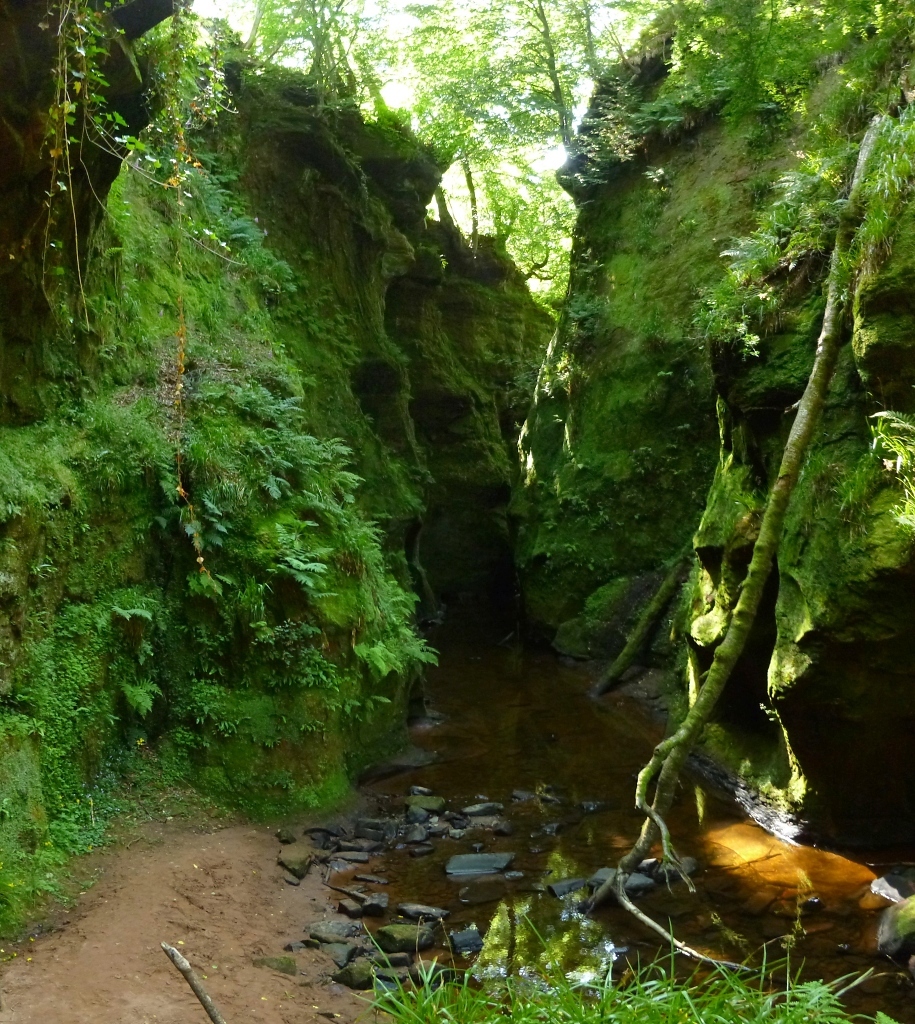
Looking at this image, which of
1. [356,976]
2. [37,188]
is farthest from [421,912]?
[37,188]

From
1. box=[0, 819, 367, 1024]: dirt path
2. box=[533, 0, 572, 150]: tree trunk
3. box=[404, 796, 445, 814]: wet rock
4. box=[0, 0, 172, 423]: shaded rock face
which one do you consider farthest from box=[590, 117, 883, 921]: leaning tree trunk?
box=[533, 0, 572, 150]: tree trunk

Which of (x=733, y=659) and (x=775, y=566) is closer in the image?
(x=733, y=659)

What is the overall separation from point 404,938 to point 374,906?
0.74 meters

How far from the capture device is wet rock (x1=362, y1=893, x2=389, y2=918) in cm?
693

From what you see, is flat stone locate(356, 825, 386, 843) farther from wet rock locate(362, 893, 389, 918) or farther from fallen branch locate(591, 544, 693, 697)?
fallen branch locate(591, 544, 693, 697)

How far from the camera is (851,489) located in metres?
7.35

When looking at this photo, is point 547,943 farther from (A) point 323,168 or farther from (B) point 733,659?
(A) point 323,168

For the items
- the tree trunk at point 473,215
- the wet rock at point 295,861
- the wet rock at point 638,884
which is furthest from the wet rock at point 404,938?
the tree trunk at point 473,215

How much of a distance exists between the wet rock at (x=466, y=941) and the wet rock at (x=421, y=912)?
0.33 meters

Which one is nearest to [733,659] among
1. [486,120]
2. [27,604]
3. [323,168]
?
[27,604]

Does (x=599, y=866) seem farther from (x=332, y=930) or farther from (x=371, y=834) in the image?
(x=332, y=930)

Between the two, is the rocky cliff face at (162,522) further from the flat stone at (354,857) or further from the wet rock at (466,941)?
the wet rock at (466,941)

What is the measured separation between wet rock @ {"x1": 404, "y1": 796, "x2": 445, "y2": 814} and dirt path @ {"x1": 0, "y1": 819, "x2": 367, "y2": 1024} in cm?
188

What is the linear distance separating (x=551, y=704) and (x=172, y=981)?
906 cm
